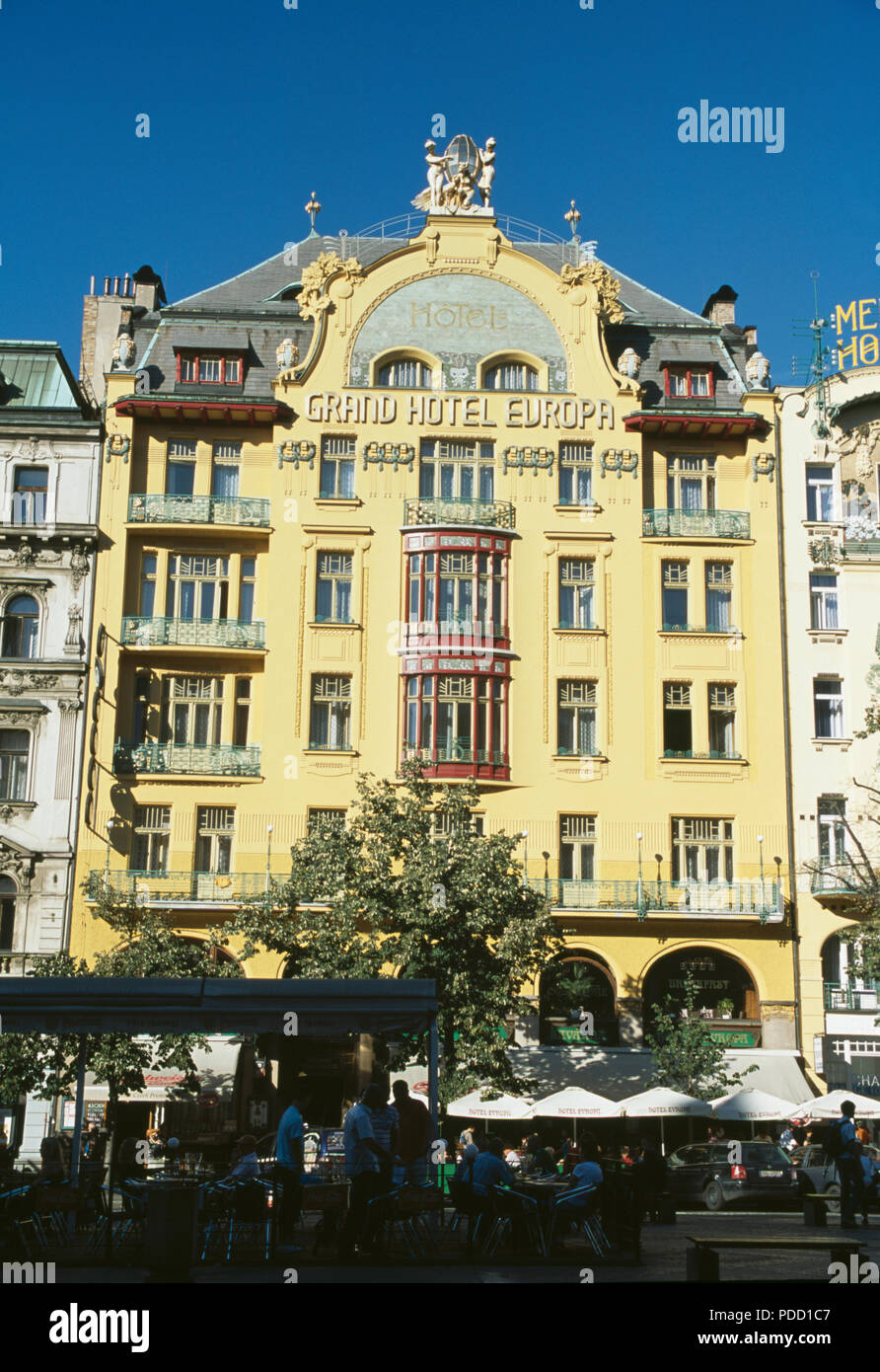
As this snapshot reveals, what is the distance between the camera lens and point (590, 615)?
4816 centimetres

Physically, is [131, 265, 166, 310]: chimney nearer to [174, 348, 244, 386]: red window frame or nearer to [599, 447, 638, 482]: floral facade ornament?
[174, 348, 244, 386]: red window frame

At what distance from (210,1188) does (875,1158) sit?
737 inches

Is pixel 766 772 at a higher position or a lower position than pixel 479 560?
lower

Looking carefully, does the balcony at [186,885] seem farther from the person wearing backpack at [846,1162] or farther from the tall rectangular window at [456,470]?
the person wearing backpack at [846,1162]

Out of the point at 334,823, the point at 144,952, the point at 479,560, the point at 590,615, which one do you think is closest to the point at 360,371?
the point at 479,560

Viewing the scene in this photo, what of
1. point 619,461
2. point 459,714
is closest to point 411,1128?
point 459,714

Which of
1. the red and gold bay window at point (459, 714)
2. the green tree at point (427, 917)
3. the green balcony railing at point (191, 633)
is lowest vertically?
the green tree at point (427, 917)

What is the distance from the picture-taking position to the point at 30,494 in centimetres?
4806

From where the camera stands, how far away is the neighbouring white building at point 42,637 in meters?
45.0

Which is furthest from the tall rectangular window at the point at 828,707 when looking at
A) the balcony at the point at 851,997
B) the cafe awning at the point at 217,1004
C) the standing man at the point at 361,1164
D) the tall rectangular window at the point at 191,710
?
the standing man at the point at 361,1164

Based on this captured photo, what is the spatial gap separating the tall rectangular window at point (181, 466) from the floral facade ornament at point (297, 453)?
9.31ft

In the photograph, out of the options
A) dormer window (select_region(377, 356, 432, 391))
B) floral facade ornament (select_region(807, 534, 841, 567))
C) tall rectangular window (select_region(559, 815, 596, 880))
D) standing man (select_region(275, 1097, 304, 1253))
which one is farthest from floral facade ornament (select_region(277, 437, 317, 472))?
standing man (select_region(275, 1097, 304, 1253))

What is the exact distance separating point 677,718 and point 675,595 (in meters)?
3.91
